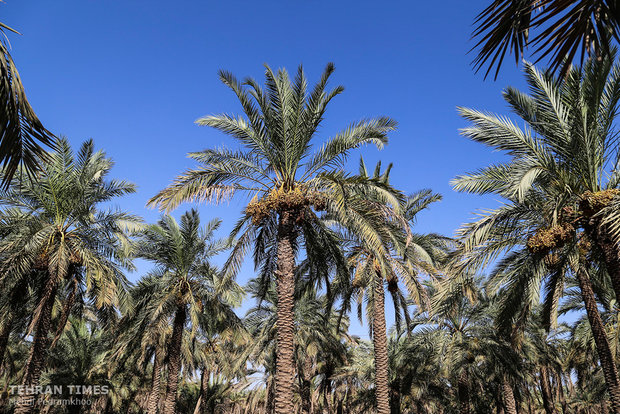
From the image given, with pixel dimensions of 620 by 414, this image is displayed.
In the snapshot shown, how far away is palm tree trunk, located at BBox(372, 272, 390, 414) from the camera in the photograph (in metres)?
17.5

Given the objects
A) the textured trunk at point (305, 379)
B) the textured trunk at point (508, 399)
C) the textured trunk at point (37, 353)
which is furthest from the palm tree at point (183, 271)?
the textured trunk at point (508, 399)

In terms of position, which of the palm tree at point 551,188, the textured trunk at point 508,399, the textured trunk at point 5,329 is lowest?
the textured trunk at point 508,399

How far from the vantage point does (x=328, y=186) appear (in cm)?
1325

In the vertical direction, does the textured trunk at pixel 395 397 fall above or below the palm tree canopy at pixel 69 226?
below

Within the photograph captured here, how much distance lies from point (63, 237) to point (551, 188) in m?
15.7

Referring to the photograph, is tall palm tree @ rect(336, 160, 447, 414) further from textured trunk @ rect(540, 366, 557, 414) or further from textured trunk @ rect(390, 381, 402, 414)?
textured trunk @ rect(540, 366, 557, 414)

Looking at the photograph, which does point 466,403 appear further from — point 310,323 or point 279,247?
point 279,247

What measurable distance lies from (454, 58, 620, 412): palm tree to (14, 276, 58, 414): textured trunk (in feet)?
43.6

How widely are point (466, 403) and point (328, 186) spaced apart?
60.3 feet

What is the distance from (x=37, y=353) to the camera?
14.7 m

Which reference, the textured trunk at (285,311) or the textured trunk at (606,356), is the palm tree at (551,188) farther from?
the textured trunk at (285,311)

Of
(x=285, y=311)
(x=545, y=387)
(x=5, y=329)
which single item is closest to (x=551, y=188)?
(x=285, y=311)


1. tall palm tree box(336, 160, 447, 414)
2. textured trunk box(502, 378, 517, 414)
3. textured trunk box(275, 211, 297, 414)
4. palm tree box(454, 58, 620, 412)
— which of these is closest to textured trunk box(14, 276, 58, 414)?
textured trunk box(275, 211, 297, 414)

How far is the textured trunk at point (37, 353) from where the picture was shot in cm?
1404
